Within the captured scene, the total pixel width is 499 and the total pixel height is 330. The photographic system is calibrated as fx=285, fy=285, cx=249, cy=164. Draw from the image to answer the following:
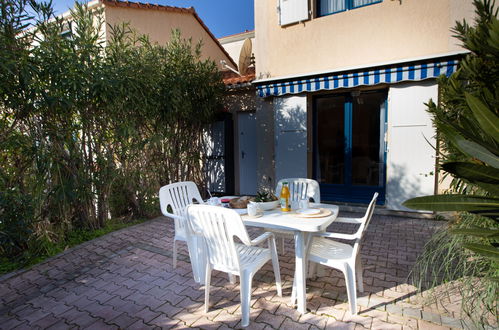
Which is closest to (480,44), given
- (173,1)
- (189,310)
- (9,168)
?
(189,310)

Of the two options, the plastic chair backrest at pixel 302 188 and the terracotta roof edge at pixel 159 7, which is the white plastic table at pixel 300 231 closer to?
the plastic chair backrest at pixel 302 188

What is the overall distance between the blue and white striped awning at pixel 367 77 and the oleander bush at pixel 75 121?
286 cm

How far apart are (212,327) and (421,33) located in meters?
7.48

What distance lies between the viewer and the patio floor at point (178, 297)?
Result: 3195mm

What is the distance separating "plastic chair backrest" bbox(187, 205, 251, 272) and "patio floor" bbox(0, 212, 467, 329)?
0.67m

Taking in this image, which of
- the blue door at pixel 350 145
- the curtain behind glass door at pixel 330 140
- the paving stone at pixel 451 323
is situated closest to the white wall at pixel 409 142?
the blue door at pixel 350 145

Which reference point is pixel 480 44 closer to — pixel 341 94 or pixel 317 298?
pixel 317 298

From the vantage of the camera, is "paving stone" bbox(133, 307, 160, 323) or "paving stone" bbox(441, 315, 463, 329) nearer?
"paving stone" bbox(441, 315, 463, 329)

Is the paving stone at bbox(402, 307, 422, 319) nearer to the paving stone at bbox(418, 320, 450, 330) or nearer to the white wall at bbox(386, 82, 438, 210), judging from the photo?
the paving stone at bbox(418, 320, 450, 330)

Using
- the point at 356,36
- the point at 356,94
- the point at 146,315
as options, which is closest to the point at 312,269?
the point at 146,315

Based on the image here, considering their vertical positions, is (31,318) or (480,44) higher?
(480,44)

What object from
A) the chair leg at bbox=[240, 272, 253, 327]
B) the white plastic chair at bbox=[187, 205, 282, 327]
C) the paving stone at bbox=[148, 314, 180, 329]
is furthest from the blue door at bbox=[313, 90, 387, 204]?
the paving stone at bbox=[148, 314, 180, 329]

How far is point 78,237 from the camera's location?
5.88 metres

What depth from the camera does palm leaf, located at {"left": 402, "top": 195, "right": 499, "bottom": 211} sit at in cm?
146
